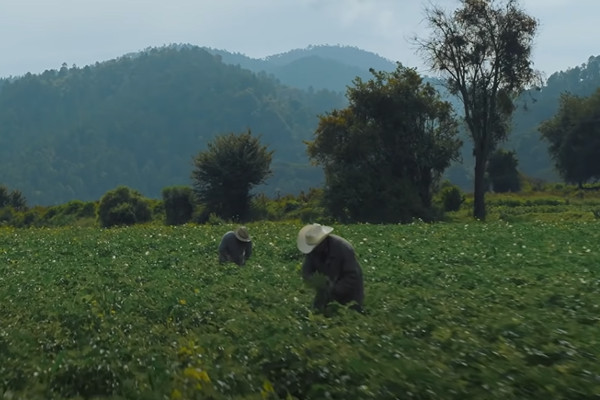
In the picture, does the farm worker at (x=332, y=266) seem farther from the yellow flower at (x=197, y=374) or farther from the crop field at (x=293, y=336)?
the yellow flower at (x=197, y=374)

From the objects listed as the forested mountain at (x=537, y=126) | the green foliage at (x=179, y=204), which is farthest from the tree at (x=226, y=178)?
the forested mountain at (x=537, y=126)

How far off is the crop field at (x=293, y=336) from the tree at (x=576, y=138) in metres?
47.0

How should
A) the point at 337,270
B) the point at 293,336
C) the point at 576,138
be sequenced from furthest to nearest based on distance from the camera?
the point at 576,138
the point at 337,270
the point at 293,336

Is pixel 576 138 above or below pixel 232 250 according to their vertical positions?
above

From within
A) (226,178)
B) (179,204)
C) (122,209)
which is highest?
(226,178)

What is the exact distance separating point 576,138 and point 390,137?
2107cm

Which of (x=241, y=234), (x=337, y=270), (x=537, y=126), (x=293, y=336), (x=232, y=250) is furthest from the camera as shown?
(x=537, y=126)

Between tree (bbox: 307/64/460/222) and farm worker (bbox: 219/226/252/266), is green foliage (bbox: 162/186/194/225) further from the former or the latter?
farm worker (bbox: 219/226/252/266)

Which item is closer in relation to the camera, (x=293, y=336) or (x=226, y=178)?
(x=293, y=336)

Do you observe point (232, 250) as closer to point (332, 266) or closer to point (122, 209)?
point (332, 266)

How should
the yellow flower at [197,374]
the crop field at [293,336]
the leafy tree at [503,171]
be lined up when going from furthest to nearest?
the leafy tree at [503,171] → the yellow flower at [197,374] → the crop field at [293,336]

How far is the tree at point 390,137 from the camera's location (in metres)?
45.1

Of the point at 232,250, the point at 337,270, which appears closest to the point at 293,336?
the point at 337,270

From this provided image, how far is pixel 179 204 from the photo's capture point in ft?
179
